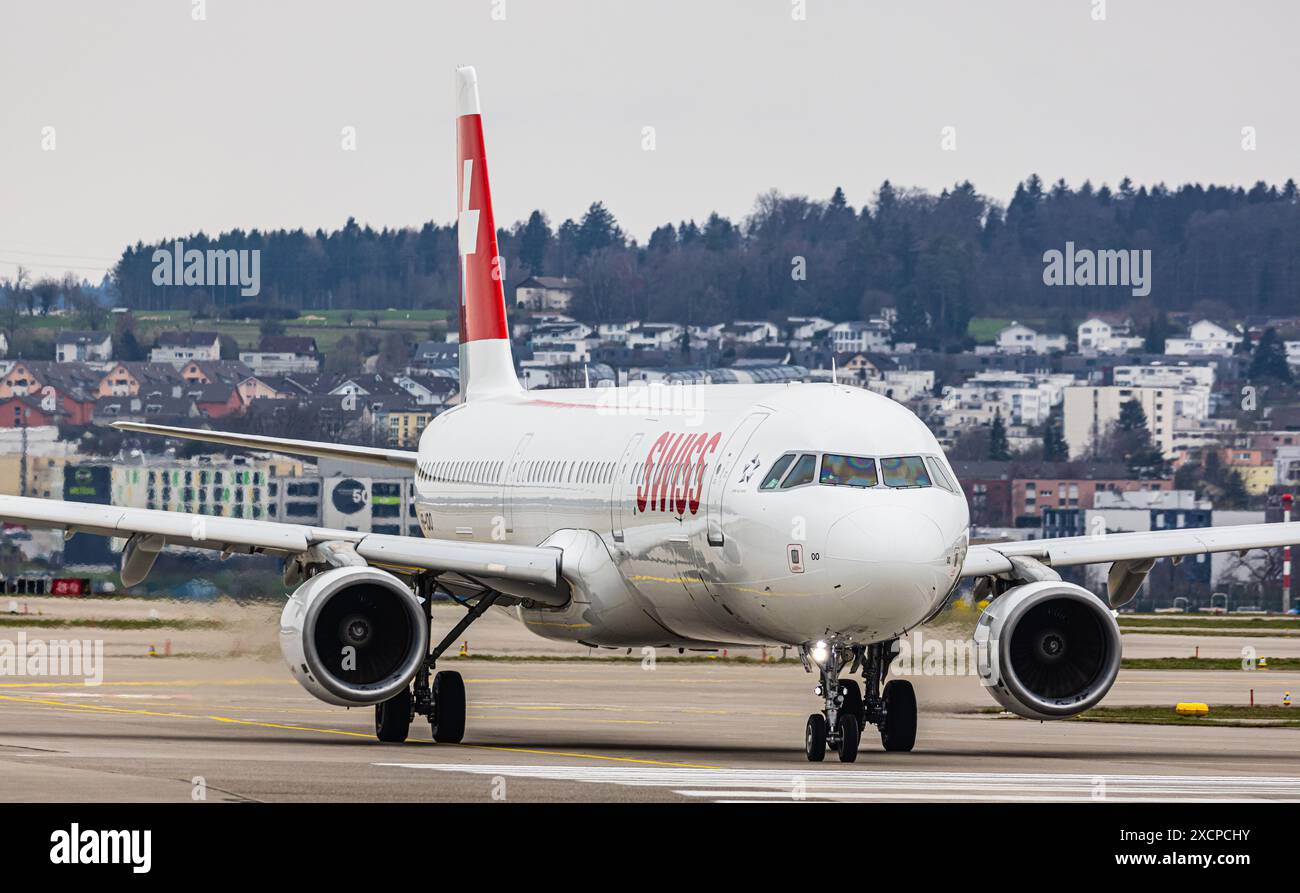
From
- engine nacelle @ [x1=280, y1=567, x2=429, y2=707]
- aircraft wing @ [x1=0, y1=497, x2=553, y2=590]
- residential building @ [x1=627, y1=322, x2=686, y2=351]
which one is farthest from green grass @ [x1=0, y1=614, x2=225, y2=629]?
residential building @ [x1=627, y1=322, x2=686, y2=351]

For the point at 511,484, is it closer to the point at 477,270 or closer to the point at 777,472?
the point at 477,270

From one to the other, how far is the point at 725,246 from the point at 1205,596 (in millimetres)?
52131

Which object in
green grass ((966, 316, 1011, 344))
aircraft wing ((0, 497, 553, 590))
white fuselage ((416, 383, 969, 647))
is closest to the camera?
white fuselage ((416, 383, 969, 647))

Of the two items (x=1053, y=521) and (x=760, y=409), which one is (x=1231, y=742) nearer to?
(x=760, y=409)

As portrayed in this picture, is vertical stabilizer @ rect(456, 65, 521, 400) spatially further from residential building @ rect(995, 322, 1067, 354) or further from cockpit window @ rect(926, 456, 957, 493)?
residential building @ rect(995, 322, 1067, 354)

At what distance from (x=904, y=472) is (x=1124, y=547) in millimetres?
5427

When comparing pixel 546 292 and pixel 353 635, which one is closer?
pixel 353 635

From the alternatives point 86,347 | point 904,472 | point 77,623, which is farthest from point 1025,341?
point 904,472

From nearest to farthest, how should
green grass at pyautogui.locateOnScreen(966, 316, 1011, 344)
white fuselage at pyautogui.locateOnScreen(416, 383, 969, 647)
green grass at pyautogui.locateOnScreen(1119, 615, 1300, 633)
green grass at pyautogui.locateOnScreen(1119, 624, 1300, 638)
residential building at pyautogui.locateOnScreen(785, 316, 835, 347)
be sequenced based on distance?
white fuselage at pyautogui.locateOnScreen(416, 383, 969, 647) < green grass at pyautogui.locateOnScreen(1119, 624, 1300, 638) < green grass at pyautogui.locateOnScreen(1119, 615, 1300, 633) < residential building at pyautogui.locateOnScreen(785, 316, 835, 347) < green grass at pyautogui.locateOnScreen(966, 316, 1011, 344)

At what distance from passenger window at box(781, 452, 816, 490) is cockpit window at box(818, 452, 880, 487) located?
0.13 m

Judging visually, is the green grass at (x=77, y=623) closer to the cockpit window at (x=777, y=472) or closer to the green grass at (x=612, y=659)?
the green grass at (x=612, y=659)

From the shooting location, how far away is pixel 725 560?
2417 cm

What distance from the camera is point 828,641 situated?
23203mm

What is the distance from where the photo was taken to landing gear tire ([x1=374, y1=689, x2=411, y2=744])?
26703 millimetres
